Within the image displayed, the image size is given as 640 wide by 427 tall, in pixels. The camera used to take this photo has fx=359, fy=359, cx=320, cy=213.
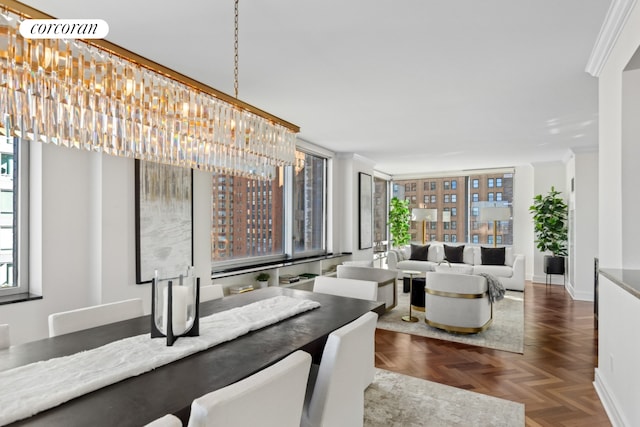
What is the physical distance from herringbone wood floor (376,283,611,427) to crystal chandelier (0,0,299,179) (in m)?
2.39

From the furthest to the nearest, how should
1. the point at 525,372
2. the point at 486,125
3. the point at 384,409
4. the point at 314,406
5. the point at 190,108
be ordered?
the point at 486,125 → the point at 525,372 → the point at 384,409 → the point at 190,108 → the point at 314,406

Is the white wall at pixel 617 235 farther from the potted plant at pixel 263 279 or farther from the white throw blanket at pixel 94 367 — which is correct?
the potted plant at pixel 263 279

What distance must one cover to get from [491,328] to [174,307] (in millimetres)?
3945

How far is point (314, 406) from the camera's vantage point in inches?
60.8

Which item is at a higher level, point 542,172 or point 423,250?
point 542,172

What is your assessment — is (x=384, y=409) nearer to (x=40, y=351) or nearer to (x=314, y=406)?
(x=314, y=406)

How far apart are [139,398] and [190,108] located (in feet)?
4.67

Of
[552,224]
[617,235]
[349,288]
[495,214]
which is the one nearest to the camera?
[617,235]

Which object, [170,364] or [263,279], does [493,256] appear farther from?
[170,364]

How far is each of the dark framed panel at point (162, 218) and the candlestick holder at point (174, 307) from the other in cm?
142

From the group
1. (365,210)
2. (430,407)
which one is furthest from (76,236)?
(365,210)

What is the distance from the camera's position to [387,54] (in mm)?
2672

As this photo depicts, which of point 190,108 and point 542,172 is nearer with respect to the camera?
point 190,108

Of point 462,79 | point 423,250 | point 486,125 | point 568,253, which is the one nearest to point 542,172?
point 568,253
